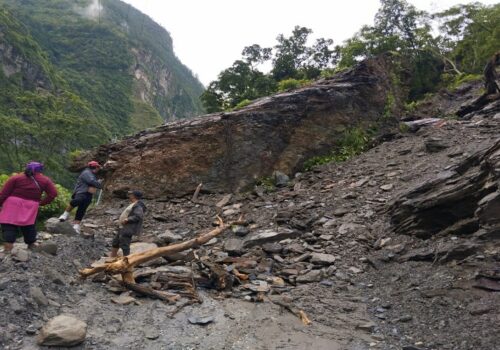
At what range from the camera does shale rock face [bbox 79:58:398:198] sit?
14391 mm

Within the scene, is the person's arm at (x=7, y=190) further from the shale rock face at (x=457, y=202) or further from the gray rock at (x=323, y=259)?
the shale rock face at (x=457, y=202)

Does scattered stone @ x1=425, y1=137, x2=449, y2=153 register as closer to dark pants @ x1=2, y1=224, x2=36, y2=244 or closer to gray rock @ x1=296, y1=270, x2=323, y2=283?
gray rock @ x1=296, y1=270, x2=323, y2=283

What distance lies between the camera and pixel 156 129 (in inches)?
625

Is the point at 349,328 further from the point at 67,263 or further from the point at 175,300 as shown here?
the point at 67,263

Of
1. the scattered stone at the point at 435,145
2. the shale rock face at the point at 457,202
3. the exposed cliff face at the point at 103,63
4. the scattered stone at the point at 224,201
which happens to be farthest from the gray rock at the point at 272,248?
the exposed cliff face at the point at 103,63

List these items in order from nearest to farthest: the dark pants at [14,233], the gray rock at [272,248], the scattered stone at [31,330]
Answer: the scattered stone at [31,330] → the dark pants at [14,233] → the gray rock at [272,248]

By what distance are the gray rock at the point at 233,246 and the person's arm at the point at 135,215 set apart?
2409 mm

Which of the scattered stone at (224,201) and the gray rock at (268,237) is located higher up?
the scattered stone at (224,201)

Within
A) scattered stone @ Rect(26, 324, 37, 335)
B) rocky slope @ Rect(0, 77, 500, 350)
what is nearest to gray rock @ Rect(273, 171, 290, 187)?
rocky slope @ Rect(0, 77, 500, 350)

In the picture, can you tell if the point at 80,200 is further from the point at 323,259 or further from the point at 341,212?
the point at 341,212

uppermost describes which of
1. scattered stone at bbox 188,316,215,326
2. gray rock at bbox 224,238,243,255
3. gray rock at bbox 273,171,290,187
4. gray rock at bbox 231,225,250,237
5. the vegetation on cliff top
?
the vegetation on cliff top

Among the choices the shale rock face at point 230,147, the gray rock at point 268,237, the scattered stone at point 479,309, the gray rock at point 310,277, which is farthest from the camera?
the shale rock face at point 230,147

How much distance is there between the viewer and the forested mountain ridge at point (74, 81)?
114 ft

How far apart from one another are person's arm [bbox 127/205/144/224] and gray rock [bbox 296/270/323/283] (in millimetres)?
3263
